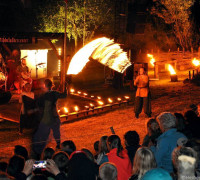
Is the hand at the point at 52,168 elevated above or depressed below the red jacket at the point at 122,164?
above

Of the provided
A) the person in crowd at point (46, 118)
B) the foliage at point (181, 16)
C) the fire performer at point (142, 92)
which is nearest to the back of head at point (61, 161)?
the person in crowd at point (46, 118)

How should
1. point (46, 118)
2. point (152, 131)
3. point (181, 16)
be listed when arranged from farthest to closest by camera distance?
point (181, 16), point (46, 118), point (152, 131)

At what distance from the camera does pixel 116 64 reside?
1780 cm

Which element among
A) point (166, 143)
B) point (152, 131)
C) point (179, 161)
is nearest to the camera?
point (179, 161)

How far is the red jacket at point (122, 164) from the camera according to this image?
5095 millimetres

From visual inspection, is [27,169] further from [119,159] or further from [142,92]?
[142,92]

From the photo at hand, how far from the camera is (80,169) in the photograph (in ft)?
14.0

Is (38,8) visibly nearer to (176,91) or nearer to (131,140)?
(176,91)

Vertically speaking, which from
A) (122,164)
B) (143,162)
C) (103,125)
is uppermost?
(143,162)

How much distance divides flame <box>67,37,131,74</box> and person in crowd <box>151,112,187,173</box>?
25.7ft

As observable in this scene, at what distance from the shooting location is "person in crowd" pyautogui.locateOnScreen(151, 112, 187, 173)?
17.4ft

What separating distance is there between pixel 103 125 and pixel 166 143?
22.2ft

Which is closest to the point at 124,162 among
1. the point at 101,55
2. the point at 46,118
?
the point at 46,118

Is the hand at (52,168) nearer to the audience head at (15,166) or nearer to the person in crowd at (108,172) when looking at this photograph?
the audience head at (15,166)
